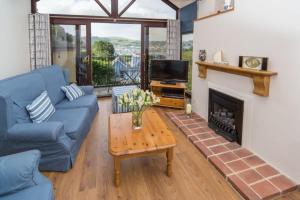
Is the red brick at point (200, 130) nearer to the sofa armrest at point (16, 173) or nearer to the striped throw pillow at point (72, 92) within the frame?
the striped throw pillow at point (72, 92)

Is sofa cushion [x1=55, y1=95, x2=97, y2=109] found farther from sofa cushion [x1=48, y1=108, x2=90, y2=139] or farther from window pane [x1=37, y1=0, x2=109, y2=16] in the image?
window pane [x1=37, y1=0, x2=109, y2=16]

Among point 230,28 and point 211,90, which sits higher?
point 230,28

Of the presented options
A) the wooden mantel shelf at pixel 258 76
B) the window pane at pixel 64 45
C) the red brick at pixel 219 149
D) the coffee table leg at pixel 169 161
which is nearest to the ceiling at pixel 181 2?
the window pane at pixel 64 45

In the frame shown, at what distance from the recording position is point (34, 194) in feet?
4.74

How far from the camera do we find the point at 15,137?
2.30m

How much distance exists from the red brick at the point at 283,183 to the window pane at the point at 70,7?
505cm

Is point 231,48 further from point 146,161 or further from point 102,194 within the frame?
point 102,194

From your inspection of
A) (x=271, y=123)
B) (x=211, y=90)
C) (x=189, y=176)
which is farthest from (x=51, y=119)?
(x=271, y=123)

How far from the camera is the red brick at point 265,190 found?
2080mm

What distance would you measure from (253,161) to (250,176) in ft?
1.15

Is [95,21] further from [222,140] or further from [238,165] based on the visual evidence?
[238,165]

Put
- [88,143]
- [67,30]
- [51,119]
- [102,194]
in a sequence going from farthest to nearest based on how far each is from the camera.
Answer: [67,30] < [88,143] < [51,119] < [102,194]

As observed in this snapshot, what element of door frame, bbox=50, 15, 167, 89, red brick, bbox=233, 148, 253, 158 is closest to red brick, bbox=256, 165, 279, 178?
red brick, bbox=233, 148, 253, 158

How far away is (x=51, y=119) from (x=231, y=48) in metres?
2.66
